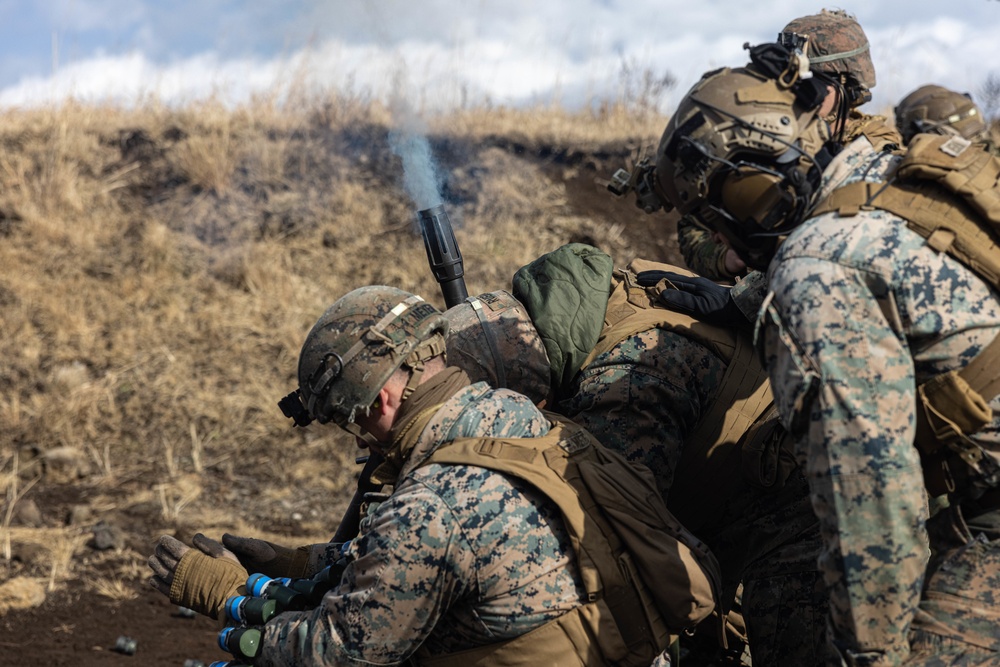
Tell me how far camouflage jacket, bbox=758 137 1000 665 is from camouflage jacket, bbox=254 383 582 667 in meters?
0.70

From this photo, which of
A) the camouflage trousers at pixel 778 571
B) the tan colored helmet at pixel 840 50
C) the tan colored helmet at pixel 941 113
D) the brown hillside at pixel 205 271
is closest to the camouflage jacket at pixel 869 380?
the camouflage trousers at pixel 778 571

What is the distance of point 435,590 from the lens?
2459 millimetres

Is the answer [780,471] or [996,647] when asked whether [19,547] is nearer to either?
[780,471]

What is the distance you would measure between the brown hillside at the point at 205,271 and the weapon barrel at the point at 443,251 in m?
3.73

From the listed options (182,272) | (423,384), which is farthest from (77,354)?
(423,384)

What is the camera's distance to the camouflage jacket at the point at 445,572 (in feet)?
7.99

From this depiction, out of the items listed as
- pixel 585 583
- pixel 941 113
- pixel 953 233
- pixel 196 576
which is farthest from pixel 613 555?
pixel 941 113

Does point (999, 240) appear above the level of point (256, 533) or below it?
above

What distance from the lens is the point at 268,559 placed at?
343 cm

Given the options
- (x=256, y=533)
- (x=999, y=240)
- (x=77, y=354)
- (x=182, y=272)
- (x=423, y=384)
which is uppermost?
(x=999, y=240)

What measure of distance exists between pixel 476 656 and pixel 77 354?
312 inches

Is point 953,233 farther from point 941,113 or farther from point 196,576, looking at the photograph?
point 941,113

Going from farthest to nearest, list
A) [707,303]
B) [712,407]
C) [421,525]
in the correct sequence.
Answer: [707,303]
[712,407]
[421,525]

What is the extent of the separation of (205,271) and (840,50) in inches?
285
